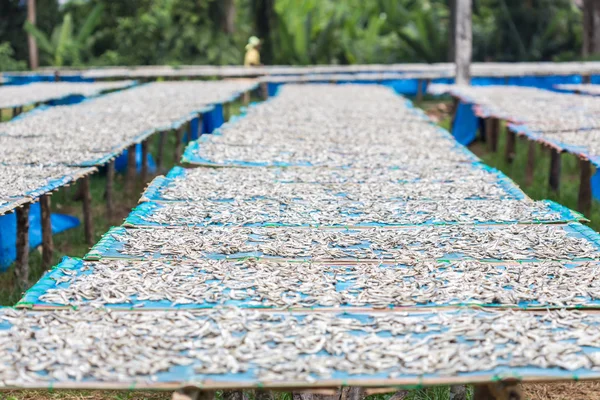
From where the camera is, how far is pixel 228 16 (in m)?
19.0

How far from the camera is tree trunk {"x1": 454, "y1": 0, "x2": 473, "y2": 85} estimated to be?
1116 cm

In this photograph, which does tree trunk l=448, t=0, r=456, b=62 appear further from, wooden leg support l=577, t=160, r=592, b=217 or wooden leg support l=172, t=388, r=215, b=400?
wooden leg support l=172, t=388, r=215, b=400

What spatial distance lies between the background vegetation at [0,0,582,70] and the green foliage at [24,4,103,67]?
0.09 feet

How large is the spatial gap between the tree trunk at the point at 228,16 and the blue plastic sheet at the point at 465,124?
897cm

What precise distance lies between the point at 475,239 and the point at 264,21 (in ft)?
52.4

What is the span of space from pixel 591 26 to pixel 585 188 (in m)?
12.5

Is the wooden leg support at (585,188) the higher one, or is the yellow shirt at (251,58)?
the yellow shirt at (251,58)

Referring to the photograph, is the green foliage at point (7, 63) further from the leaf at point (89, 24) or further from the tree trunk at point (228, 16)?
the tree trunk at point (228, 16)

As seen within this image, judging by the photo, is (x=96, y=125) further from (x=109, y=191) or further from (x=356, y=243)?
(x=356, y=243)

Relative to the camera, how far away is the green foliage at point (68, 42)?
1902 cm

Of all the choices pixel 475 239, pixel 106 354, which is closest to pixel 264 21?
pixel 475 239

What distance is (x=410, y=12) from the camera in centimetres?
1872

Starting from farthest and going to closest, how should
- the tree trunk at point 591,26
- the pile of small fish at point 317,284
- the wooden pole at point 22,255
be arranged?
1. the tree trunk at point 591,26
2. the wooden pole at point 22,255
3. the pile of small fish at point 317,284

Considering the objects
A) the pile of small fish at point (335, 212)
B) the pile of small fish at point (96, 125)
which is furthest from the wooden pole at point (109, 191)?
the pile of small fish at point (335, 212)
